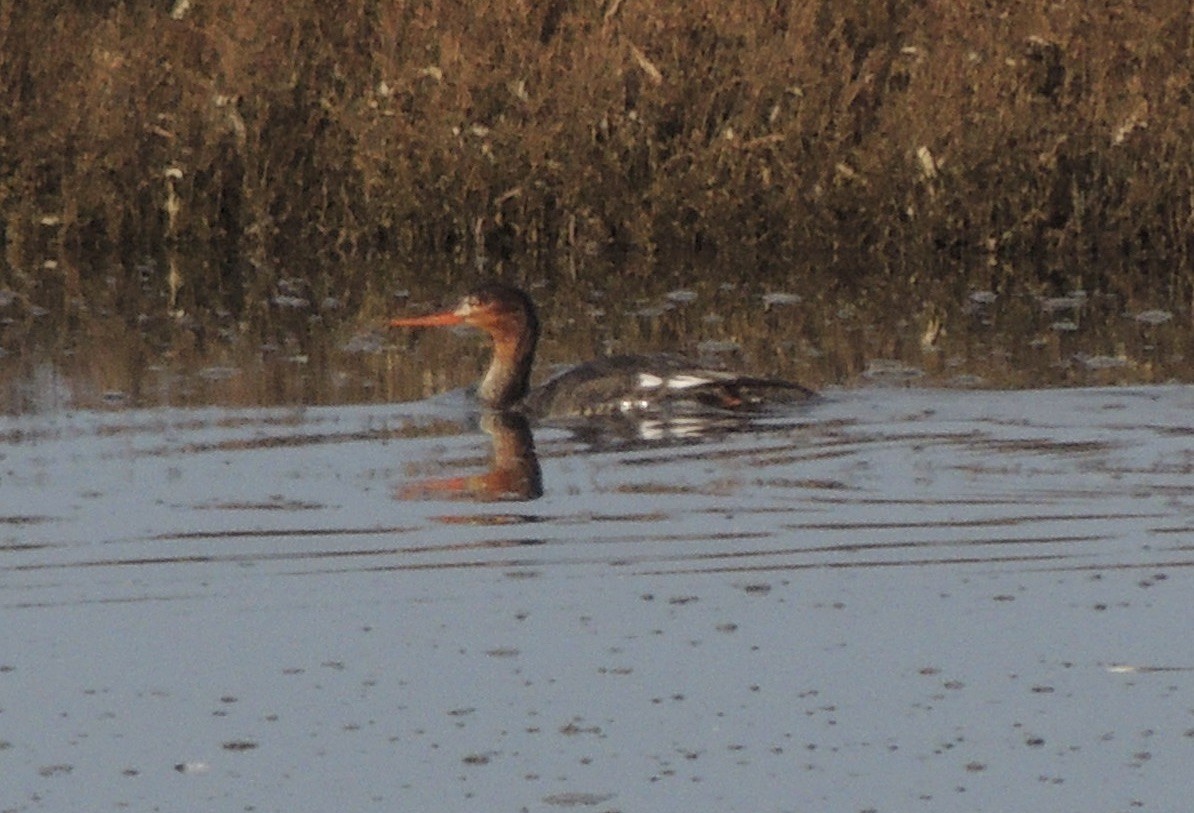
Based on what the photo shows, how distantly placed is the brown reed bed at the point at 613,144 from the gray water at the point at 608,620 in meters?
6.05

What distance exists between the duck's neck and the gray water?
1.39 meters

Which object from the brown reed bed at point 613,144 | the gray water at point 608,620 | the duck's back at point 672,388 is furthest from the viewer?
the brown reed bed at point 613,144

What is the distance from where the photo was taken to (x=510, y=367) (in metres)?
13.2

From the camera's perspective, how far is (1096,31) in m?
17.9

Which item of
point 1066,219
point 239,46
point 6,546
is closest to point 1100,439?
point 6,546

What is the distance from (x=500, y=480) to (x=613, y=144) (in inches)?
302

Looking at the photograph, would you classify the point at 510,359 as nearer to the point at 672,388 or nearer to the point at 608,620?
the point at 672,388

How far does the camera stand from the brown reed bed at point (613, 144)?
57.6 ft

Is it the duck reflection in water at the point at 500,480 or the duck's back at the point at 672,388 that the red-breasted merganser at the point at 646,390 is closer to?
the duck's back at the point at 672,388

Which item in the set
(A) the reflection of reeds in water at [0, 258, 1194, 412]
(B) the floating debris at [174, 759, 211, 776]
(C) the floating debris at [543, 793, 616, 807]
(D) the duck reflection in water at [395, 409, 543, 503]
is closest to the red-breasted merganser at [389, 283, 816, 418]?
(D) the duck reflection in water at [395, 409, 543, 503]

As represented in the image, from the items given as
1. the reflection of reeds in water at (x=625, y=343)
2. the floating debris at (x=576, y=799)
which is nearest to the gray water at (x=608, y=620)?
the floating debris at (x=576, y=799)

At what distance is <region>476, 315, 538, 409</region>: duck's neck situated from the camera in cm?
1301

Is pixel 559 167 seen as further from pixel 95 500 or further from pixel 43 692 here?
pixel 43 692

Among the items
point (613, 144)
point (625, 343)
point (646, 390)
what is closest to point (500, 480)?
point (646, 390)
